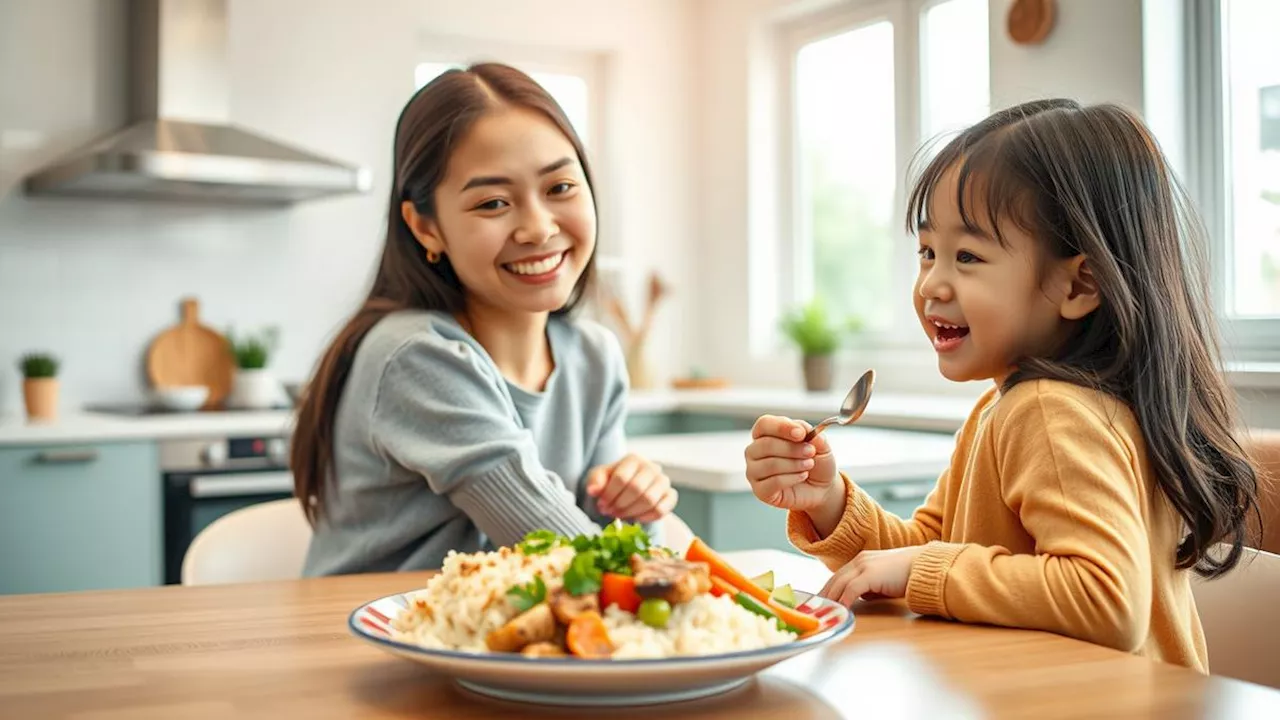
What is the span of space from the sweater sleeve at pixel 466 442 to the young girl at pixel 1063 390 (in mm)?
292

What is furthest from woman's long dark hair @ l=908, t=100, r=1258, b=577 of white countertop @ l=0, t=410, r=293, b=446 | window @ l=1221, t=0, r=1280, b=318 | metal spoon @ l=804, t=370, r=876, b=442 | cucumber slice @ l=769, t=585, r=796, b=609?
white countertop @ l=0, t=410, r=293, b=446

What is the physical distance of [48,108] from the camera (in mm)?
3596

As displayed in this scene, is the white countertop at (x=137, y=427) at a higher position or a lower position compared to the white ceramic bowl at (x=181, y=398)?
lower

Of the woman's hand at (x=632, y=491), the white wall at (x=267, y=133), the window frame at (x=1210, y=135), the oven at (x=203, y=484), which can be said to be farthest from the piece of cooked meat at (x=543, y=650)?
the white wall at (x=267, y=133)

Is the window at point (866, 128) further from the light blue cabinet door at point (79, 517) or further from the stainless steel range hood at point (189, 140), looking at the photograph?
the light blue cabinet door at point (79, 517)

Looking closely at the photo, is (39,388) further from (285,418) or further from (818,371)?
(818,371)

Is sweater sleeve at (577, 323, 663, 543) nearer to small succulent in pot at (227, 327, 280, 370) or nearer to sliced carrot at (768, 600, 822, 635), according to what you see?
sliced carrot at (768, 600, 822, 635)

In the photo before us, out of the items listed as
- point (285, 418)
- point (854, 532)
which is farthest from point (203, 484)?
point (854, 532)

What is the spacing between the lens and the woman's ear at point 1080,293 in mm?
1047

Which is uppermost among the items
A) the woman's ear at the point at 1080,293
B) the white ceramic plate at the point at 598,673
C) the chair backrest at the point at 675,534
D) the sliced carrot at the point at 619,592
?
the woman's ear at the point at 1080,293

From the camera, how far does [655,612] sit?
2.34 feet

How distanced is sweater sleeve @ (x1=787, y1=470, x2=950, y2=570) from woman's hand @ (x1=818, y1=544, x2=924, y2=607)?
163mm

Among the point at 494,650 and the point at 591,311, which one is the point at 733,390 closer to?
the point at 591,311

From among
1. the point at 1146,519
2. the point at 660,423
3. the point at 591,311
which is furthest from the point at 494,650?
the point at 591,311
